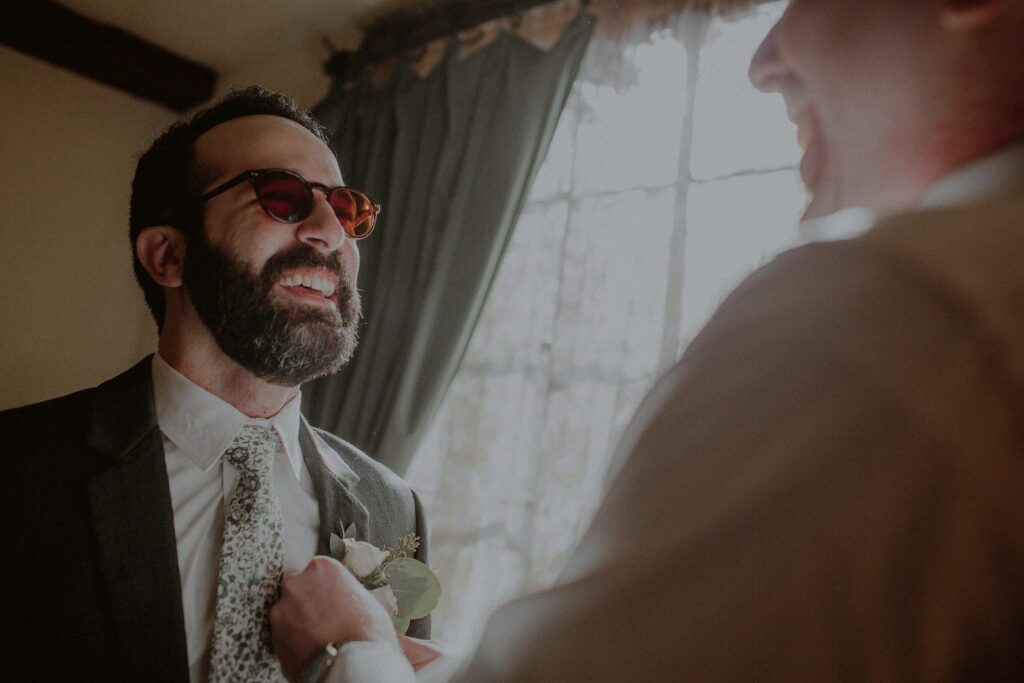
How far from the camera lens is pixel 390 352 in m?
3.37

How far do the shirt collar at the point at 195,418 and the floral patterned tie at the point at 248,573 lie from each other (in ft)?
0.10

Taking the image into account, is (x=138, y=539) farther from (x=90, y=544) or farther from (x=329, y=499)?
(x=329, y=499)

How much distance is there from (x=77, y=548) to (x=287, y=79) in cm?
357

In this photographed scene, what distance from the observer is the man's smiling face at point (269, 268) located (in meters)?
1.62

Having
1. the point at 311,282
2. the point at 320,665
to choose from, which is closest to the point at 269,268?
the point at 311,282

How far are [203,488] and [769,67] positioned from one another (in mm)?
1224

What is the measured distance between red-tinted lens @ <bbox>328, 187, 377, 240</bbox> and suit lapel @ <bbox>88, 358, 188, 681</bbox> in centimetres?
60

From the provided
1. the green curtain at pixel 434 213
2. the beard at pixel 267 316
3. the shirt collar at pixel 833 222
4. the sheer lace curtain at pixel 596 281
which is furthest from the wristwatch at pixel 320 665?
the green curtain at pixel 434 213

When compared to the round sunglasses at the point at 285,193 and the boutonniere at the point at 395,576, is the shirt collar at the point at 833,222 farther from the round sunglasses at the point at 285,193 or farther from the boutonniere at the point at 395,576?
the round sunglasses at the point at 285,193

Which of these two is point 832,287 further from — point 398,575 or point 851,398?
point 398,575

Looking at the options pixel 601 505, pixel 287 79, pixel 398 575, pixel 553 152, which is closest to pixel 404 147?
pixel 553 152

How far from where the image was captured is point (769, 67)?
645mm

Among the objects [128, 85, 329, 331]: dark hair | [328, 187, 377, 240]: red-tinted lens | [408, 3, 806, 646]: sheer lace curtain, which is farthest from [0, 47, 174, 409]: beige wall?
[328, 187, 377, 240]: red-tinted lens

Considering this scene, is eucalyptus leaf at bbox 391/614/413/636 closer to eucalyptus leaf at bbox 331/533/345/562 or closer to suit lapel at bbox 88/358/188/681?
eucalyptus leaf at bbox 331/533/345/562
